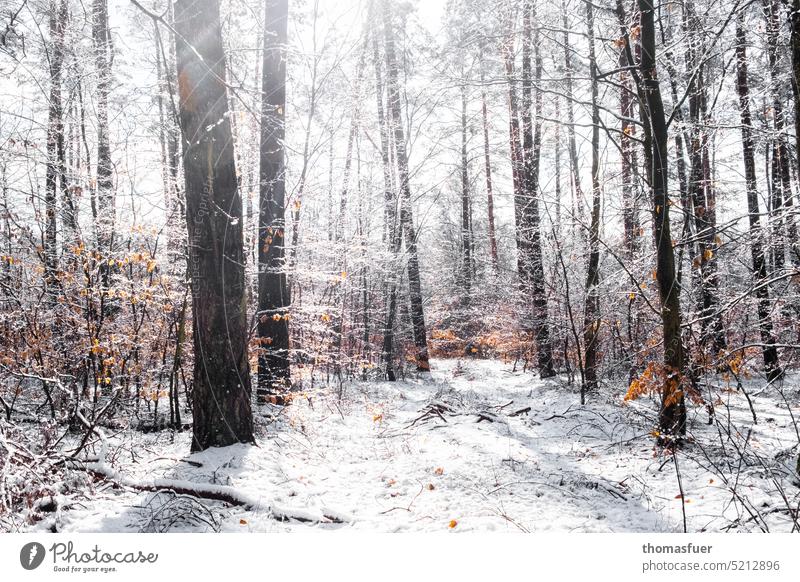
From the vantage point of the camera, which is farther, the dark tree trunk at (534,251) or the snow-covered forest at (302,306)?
the dark tree trunk at (534,251)

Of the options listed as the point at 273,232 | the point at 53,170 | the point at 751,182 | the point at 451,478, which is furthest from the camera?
the point at 273,232

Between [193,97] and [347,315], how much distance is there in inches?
307

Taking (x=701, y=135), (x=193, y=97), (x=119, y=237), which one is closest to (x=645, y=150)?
(x=701, y=135)

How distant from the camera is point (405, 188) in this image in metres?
11.4

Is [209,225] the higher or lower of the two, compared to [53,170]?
lower

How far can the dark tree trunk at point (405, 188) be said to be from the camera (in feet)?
38.1

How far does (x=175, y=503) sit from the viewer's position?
2.74 metres

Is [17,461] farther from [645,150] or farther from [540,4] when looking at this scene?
[540,4]

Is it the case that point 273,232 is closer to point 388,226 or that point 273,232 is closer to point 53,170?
point 53,170

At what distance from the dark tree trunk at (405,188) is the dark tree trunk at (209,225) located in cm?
750

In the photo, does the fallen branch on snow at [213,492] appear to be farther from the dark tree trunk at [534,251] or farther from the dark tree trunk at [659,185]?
the dark tree trunk at [534,251]

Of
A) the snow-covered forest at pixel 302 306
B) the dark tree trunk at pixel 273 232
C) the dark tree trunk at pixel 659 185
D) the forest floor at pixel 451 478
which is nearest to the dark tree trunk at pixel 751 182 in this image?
the snow-covered forest at pixel 302 306

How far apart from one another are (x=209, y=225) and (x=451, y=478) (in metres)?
2.83

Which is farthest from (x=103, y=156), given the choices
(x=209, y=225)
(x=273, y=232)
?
(x=209, y=225)
